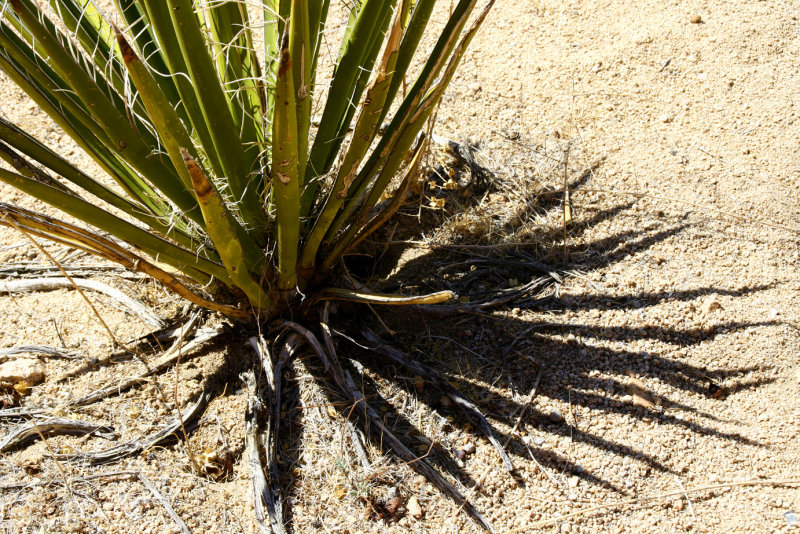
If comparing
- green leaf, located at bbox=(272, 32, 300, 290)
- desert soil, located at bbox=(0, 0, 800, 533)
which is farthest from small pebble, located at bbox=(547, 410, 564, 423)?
green leaf, located at bbox=(272, 32, 300, 290)

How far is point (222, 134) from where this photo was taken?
4.45ft

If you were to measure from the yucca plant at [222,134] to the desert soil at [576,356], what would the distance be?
0.30 meters

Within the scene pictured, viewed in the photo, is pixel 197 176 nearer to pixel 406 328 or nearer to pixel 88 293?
pixel 406 328

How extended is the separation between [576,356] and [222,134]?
1.09 meters

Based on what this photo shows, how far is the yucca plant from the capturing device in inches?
46.7

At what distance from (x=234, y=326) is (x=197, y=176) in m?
0.72

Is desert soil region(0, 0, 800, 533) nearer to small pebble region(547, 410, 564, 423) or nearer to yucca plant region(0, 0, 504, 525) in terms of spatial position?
small pebble region(547, 410, 564, 423)

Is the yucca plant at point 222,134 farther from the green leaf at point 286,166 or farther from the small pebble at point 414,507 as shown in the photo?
the small pebble at point 414,507

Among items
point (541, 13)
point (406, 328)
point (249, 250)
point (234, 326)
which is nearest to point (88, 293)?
point (234, 326)

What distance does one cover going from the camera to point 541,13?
9.50 ft

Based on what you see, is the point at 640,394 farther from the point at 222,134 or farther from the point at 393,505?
the point at 222,134

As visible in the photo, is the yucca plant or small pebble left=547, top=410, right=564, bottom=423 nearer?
the yucca plant

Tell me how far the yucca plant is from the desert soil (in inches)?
11.9

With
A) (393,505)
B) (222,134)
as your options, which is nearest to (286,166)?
(222,134)
